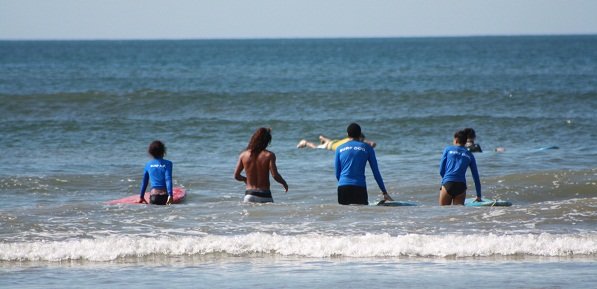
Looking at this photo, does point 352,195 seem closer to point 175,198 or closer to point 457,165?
point 457,165

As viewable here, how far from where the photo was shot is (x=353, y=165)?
445 inches

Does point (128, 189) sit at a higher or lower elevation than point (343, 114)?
lower

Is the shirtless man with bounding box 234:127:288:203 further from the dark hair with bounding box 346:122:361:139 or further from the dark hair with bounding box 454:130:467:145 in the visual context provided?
the dark hair with bounding box 454:130:467:145

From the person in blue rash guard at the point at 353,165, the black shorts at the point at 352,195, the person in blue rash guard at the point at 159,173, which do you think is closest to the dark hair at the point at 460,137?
the person in blue rash guard at the point at 353,165

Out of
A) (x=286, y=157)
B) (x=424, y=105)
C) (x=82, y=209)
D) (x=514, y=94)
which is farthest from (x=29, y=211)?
(x=514, y=94)

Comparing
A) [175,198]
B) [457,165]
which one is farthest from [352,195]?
[175,198]

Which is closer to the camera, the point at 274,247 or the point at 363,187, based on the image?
the point at 274,247

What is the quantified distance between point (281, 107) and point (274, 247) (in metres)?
24.4

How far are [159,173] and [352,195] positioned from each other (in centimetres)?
260

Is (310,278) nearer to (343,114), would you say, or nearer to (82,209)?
(82,209)

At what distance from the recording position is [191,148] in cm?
2325

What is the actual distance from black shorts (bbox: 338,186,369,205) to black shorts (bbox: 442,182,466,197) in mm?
1346

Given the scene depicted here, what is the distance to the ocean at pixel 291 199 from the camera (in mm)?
9562

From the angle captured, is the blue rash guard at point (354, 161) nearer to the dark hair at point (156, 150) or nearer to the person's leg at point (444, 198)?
the person's leg at point (444, 198)
